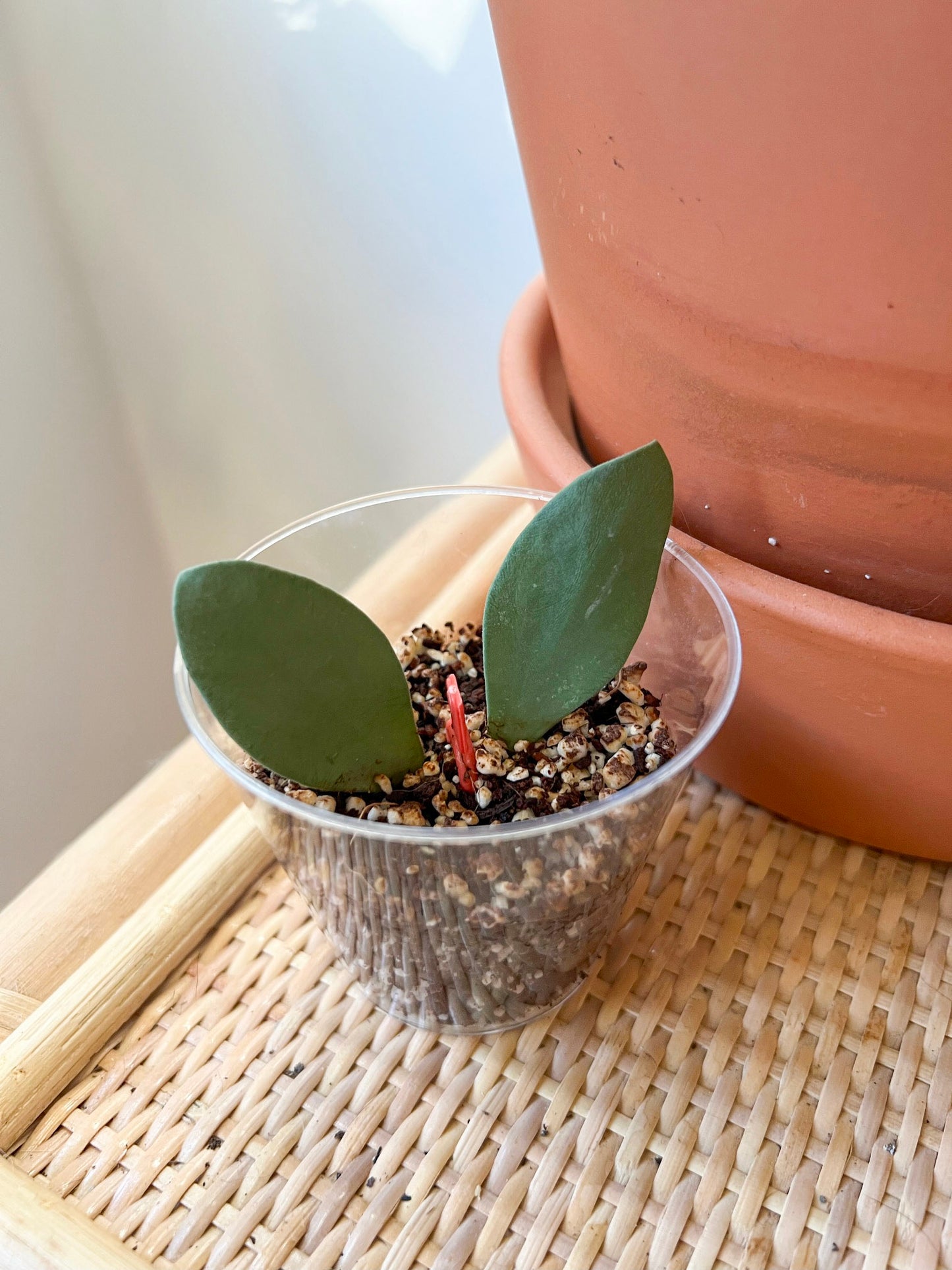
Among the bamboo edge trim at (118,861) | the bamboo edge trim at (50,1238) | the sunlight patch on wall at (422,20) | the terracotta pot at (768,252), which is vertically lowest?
the bamboo edge trim at (50,1238)

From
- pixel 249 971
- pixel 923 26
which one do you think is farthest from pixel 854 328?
pixel 249 971

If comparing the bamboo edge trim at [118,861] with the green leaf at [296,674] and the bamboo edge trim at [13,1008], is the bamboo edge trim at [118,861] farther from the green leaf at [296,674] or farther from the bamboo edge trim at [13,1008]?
the green leaf at [296,674]

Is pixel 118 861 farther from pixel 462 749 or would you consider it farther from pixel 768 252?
pixel 768 252

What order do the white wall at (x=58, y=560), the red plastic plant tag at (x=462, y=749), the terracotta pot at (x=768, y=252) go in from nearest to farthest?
the terracotta pot at (x=768, y=252) < the red plastic plant tag at (x=462, y=749) < the white wall at (x=58, y=560)

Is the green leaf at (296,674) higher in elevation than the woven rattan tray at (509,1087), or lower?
higher

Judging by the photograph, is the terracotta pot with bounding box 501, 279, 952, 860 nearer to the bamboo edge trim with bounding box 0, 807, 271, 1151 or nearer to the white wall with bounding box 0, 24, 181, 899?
the bamboo edge trim with bounding box 0, 807, 271, 1151

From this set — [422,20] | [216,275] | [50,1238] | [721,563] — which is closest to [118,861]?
[50,1238]

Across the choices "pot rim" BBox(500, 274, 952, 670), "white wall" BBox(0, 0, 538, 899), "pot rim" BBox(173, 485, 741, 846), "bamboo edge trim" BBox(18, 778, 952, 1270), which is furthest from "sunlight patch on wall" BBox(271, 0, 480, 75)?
"bamboo edge trim" BBox(18, 778, 952, 1270)

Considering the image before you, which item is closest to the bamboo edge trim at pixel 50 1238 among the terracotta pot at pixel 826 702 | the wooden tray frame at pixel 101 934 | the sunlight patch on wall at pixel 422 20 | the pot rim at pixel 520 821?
the wooden tray frame at pixel 101 934
